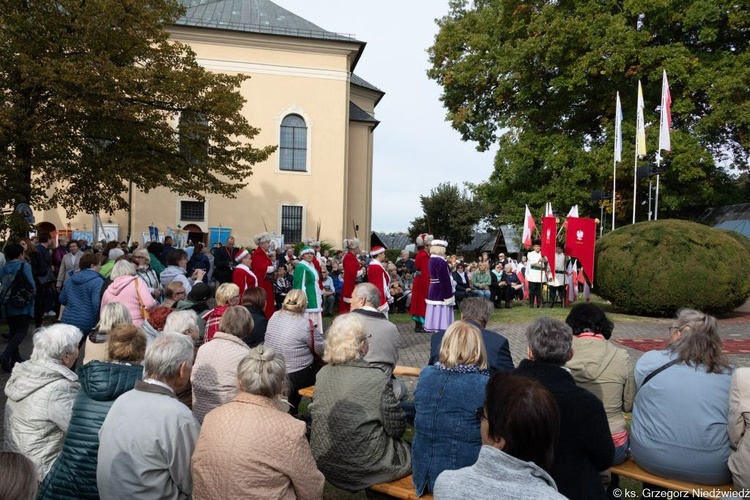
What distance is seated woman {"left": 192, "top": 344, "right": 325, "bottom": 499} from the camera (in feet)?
10.2

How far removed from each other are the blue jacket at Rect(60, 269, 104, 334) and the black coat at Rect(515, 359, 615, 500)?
20.6ft

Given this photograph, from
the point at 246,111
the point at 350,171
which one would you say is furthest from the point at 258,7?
the point at 350,171

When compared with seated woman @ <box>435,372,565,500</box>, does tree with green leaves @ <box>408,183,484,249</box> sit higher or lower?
higher

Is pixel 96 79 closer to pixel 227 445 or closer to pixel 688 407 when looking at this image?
pixel 227 445

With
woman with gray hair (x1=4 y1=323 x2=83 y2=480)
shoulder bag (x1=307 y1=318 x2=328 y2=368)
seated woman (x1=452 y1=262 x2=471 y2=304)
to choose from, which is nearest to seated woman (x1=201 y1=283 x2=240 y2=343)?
shoulder bag (x1=307 y1=318 x2=328 y2=368)

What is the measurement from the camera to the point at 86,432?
347 centimetres

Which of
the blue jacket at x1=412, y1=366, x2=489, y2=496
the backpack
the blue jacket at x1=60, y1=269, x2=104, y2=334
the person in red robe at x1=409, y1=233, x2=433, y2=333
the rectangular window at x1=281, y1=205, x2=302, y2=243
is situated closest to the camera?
the blue jacket at x1=412, y1=366, x2=489, y2=496

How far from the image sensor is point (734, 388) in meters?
3.63

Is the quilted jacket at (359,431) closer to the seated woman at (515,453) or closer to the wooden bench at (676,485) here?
the wooden bench at (676,485)

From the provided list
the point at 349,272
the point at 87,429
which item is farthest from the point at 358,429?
the point at 349,272

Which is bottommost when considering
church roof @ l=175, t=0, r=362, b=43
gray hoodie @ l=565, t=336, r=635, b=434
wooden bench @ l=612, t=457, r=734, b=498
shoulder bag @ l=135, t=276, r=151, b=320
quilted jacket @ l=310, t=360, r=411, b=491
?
Result: wooden bench @ l=612, t=457, r=734, b=498

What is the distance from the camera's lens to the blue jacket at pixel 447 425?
3703 millimetres

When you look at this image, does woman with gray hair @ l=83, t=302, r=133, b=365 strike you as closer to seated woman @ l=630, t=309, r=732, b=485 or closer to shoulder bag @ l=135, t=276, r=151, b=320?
shoulder bag @ l=135, t=276, r=151, b=320

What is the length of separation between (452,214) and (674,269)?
43156 mm
